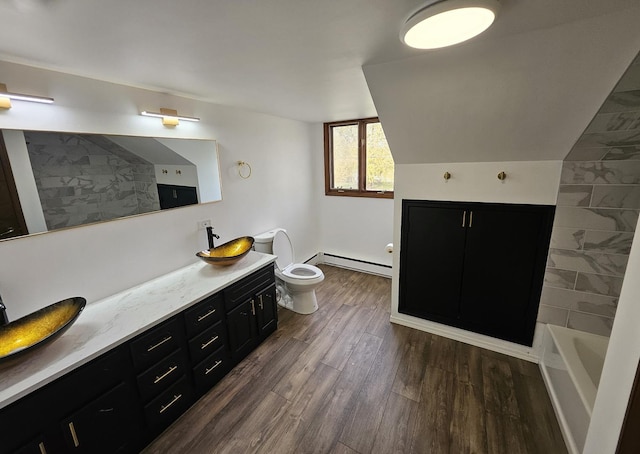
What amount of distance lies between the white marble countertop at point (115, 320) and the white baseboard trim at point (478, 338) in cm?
150

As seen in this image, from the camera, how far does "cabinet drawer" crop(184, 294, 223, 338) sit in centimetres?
175

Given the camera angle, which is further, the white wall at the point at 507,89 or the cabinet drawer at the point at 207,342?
the cabinet drawer at the point at 207,342

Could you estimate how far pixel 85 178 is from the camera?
164 centimetres

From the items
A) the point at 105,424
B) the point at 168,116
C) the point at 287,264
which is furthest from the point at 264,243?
the point at 105,424

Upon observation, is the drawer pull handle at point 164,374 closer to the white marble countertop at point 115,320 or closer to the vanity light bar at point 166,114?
the white marble countertop at point 115,320

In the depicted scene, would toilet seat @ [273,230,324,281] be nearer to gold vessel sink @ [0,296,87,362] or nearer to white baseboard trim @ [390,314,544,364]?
white baseboard trim @ [390,314,544,364]

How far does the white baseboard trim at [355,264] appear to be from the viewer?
373 centimetres

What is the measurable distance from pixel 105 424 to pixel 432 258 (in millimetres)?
2475

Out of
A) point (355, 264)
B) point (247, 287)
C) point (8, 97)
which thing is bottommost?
point (355, 264)

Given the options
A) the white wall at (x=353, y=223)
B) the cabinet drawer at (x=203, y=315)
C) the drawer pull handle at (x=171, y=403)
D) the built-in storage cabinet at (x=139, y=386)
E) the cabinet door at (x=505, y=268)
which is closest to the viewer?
the built-in storage cabinet at (x=139, y=386)

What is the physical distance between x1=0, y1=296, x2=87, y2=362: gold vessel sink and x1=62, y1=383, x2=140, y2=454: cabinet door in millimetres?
399

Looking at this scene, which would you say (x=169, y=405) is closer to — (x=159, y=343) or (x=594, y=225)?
(x=159, y=343)

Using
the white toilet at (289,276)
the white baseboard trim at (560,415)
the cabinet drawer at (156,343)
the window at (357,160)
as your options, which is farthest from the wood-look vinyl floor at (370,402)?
the window at (357,160)

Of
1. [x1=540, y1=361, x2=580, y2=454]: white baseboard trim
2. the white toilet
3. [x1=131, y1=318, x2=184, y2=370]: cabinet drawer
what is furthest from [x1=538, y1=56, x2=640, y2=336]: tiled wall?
[x1=131, y1=318, x2=184, y2=370]: cabinet drawer
